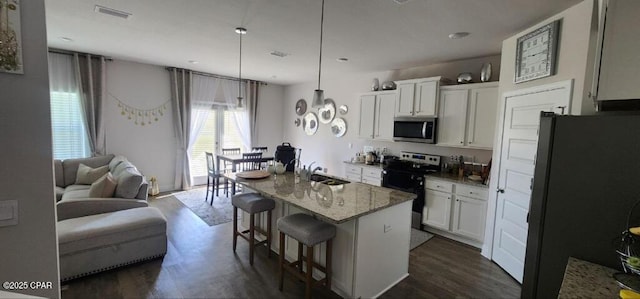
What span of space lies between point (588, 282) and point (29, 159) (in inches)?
93.8

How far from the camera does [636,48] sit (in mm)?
1180

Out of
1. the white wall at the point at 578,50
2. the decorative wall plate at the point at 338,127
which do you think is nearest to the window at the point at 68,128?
the decorative wall plate at the point at 338,127

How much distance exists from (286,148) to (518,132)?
2.70 metres

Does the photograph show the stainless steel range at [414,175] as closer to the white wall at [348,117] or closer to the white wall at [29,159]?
the white wall at [348,117]

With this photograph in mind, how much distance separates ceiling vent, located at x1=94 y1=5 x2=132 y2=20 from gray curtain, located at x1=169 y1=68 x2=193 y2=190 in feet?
9.32

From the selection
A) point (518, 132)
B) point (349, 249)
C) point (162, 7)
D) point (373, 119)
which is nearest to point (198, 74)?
point (162, 7)

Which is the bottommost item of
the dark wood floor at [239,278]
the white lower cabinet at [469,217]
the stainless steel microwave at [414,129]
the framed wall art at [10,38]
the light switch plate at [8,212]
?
the dark wood floor at [239,278]

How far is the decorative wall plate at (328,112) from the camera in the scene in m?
6.20

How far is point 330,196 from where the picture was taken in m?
2.46

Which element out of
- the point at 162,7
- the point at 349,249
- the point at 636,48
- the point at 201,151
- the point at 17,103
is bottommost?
the point at 349,249

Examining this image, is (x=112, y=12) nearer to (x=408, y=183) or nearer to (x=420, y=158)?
(x=408, y=183)

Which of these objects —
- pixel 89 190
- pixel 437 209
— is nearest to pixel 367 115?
pixel 437 209

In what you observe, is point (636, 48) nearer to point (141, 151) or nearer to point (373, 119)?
point (373, 119)

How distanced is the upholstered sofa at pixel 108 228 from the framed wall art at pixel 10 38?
2.01 metres
